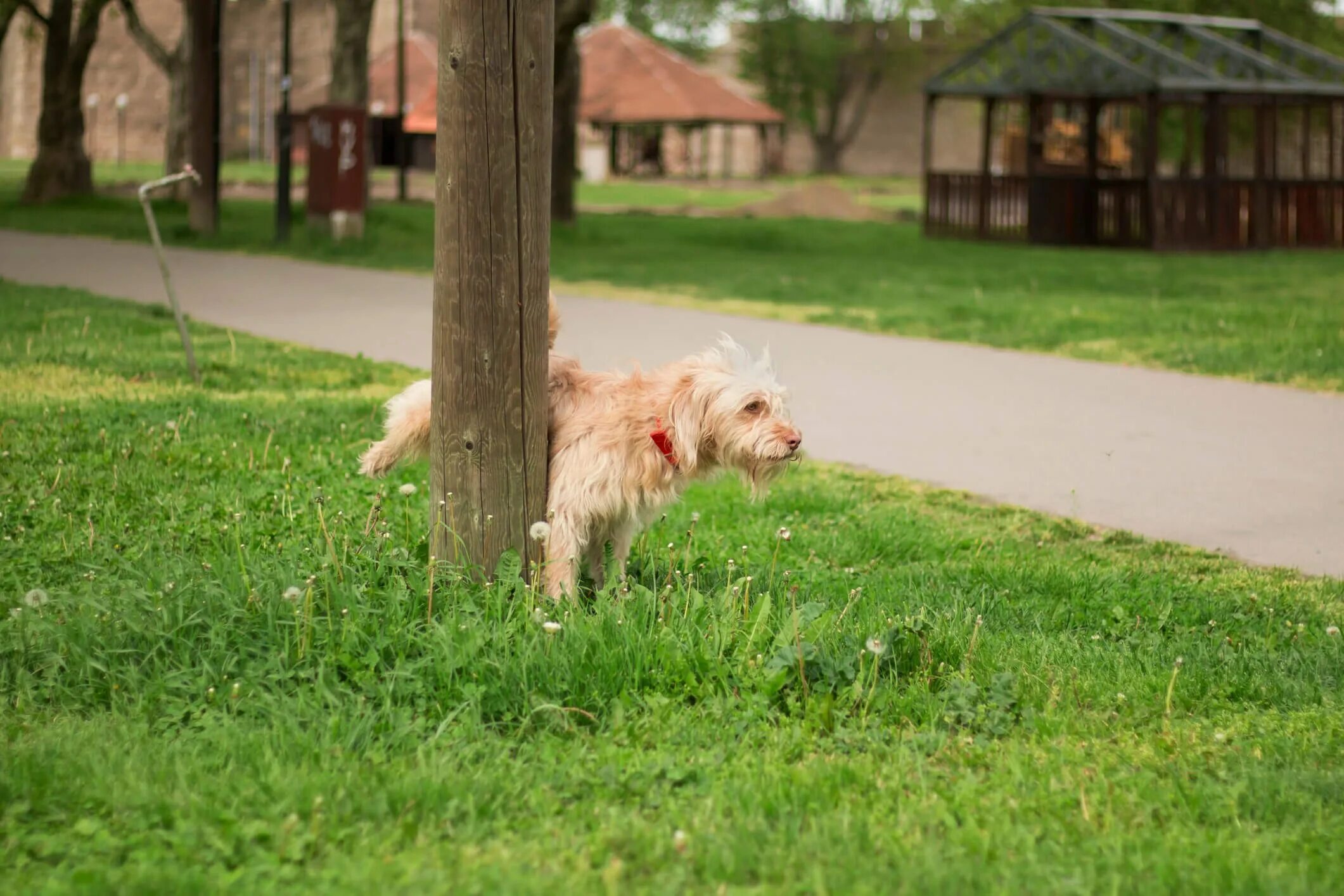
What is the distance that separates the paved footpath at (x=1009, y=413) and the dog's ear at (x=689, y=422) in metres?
2.82

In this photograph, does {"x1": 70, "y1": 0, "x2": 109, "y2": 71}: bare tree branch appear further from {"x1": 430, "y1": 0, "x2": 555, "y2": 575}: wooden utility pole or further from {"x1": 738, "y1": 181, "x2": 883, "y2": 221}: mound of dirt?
{"x1": 430, "y1": 0, "x2": 555, "y2": 575}: wooden utility pole

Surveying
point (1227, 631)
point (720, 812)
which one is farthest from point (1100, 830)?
point (1227, 631)

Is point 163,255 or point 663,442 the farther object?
point 163,255

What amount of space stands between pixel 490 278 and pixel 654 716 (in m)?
1.52

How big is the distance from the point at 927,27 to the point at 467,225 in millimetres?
65440

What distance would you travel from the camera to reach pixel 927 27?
67188mm

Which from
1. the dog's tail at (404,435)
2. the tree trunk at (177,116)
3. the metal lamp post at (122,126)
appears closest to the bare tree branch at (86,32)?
the tree trunk at (177,116)

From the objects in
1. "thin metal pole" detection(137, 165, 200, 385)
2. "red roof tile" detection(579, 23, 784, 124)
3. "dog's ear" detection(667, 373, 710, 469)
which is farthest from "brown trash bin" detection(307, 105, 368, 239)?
"red roof tile" detection(579, 23, 784, 124)

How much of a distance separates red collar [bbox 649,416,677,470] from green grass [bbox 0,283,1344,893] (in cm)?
44

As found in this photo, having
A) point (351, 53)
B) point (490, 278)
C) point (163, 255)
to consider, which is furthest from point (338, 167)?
point (490, 278)

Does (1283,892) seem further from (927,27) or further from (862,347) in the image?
(927,27)

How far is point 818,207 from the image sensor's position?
35.4 meters

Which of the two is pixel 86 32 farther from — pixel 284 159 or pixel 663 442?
pixel 663 442

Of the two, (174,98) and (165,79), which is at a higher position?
(165,79)
